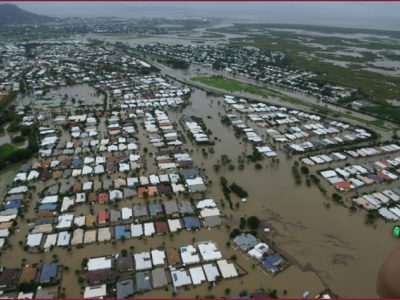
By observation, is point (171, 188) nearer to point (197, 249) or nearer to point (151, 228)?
point (151, 228)

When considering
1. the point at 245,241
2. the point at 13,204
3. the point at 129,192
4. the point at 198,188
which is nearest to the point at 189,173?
the point at 198,188

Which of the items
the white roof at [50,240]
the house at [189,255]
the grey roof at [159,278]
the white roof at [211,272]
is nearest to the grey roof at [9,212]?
the white roof at [50,240]

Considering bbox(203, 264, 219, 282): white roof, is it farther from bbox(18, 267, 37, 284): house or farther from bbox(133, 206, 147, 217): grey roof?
bbox(18, 267, 37, 284): house

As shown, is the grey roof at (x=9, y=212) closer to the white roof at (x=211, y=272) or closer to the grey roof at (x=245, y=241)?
the white roof at (x=211, y=272)

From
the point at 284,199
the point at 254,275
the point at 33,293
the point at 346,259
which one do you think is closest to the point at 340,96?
the point at 284,199

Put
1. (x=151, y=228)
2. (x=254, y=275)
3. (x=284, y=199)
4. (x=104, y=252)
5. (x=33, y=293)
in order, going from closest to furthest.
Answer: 1. (x=33, y=293)
2. (x=254, y=275)
3. (x=104, y=252)
4. (x=151, y=228)
5. (x=284, y=199)
